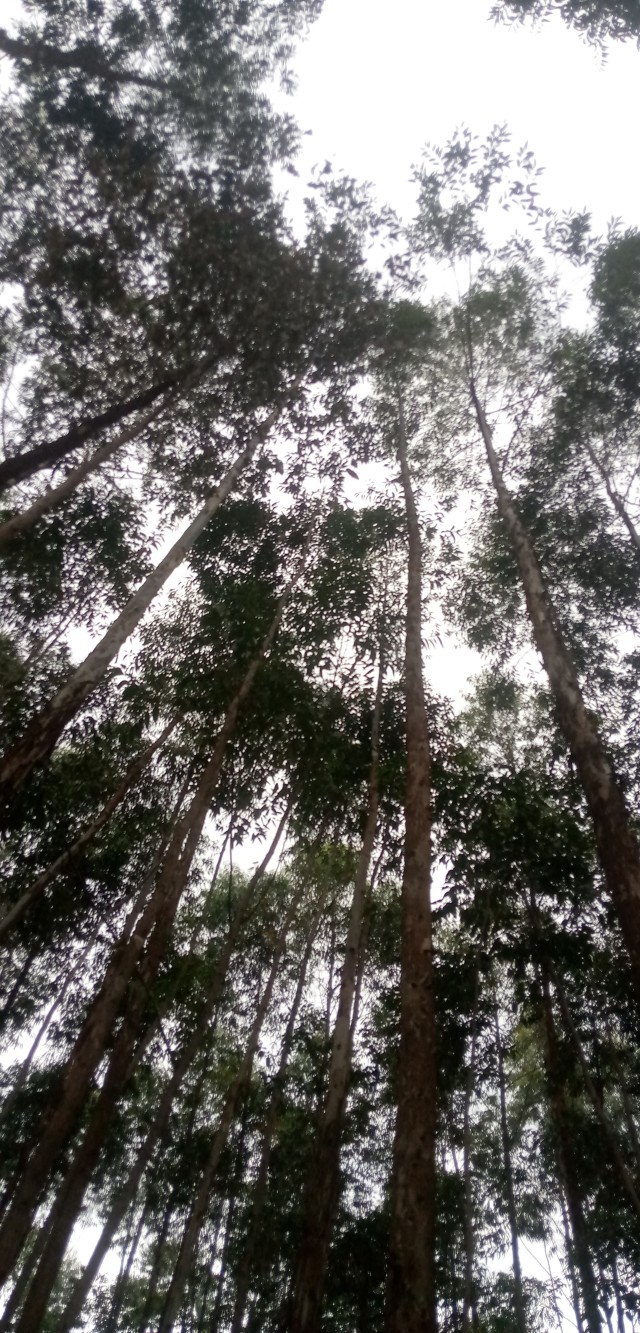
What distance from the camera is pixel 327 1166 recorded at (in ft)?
21.3

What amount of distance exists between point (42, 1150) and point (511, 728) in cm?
1007

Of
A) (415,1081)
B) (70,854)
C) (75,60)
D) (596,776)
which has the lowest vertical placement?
(415,1081)

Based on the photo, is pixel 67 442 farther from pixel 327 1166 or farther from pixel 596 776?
pixel 327 1166

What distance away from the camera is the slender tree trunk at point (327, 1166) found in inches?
223

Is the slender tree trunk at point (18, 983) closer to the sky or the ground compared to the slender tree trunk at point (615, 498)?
closer to the ground

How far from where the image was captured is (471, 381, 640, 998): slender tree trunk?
5391mm

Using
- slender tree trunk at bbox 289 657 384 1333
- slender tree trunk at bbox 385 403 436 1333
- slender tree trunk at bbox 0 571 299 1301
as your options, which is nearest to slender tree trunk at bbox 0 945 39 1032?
slender tree trunk at bbox 0 571 299 1301

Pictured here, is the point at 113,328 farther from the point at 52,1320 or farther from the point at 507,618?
the point at 52,1320

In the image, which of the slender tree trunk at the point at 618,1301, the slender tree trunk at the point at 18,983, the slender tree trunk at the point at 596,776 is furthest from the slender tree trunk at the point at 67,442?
the slender tree trunk at the point at 618,1301

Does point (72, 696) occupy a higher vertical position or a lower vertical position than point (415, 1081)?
higher

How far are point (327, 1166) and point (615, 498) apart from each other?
10287 mm

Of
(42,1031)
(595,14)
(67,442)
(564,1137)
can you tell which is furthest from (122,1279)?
(595,14)

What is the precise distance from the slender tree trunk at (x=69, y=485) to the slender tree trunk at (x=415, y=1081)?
4400 millimetres

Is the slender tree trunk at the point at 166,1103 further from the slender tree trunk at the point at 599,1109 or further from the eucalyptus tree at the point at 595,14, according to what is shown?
the eucalyptus tree at the point at 595,14
